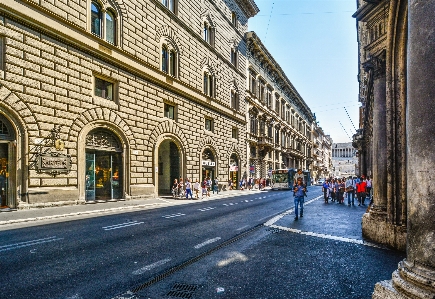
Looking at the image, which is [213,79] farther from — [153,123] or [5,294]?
[5,294]

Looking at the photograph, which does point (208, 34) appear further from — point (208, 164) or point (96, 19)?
point (96, 19)

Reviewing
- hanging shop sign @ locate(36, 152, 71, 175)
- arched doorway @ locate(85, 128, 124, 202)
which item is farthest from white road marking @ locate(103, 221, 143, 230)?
arched doorway @ locate(85, 128, 124, 202)

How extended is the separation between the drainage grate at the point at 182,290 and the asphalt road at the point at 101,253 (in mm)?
365

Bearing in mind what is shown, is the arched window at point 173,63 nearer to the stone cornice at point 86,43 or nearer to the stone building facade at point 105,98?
the stone building facade at point 105,98

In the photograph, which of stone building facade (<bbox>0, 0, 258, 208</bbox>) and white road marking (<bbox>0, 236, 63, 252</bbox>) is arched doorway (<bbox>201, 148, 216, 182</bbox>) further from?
white road marking (<bbox>0, 236, 63, 252</bbox>)

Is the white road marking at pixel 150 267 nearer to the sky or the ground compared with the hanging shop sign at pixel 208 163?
nearer to the ground

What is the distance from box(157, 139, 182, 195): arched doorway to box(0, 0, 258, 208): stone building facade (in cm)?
9

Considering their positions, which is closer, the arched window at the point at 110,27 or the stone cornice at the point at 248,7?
the arched window at the point at 110,27

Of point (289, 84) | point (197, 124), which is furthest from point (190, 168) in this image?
point (289, 84)

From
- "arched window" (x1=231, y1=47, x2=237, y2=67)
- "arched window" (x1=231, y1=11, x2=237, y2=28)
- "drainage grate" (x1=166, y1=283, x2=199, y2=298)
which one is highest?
"arched window" (x1=231, y1=11, x2=237, y2=28)

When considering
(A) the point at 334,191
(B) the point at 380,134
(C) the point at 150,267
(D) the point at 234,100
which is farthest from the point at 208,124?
(C) the point at 150,267

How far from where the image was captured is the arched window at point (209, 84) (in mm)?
28734

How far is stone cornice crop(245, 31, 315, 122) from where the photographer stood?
3984 cm

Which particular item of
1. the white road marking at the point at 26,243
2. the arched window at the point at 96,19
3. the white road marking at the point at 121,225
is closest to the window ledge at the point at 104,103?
the arched window at the point at 96,19
